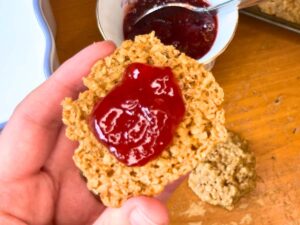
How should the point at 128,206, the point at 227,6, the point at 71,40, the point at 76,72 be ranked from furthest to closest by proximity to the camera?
1. the point at 71,40
2. the point at 227,6
3. the point at 76,72
4. the point at 128,206

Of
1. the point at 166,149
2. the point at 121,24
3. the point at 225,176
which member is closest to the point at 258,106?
the point at 225,176

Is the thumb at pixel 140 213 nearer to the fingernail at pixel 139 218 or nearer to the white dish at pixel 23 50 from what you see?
the fingernail at pixel 139 218

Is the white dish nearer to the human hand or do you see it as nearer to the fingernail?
the human hand

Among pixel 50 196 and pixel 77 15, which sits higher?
pixel 77 15

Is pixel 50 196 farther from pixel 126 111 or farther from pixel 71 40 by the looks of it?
pixel 71 40

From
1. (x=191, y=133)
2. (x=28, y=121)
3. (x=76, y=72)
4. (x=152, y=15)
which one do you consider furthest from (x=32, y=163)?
(x=152, y=15)

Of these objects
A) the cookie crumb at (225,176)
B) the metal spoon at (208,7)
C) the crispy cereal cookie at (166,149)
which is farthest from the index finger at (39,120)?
the cookie crumb at (225,176)

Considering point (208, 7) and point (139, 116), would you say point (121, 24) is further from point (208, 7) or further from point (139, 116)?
point (139, 116)
